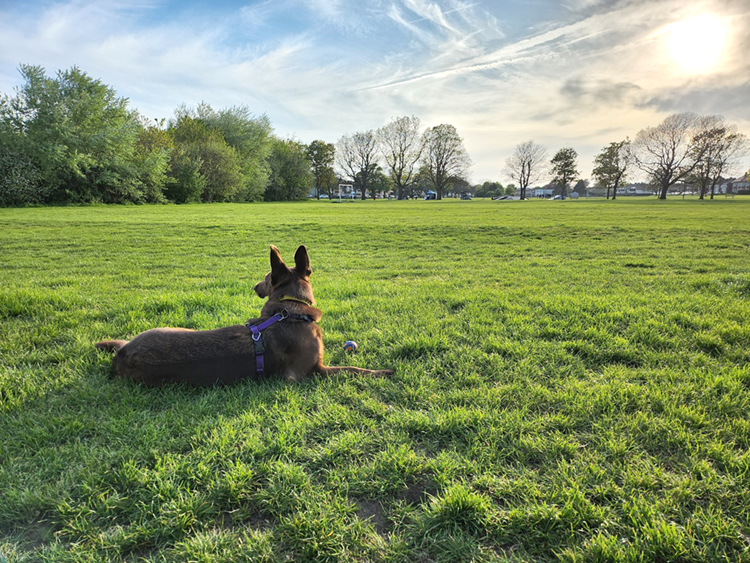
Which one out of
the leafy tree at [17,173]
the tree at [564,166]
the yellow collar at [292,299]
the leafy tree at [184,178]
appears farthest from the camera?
the tree at [564,166]

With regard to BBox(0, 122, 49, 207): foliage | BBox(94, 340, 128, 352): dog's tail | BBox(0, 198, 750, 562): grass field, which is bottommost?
BBox(0, 198, 750, 562): grass field

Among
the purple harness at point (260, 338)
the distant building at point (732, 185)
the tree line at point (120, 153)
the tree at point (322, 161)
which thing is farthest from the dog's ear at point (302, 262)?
the distant building at point (732, 185)

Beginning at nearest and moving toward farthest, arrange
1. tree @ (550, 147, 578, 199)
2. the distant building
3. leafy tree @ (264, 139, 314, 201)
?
1. leafy tree @ (264, 139, 314, 201)
2. tree @ (550, 147, 578, 199)
3. the distant building

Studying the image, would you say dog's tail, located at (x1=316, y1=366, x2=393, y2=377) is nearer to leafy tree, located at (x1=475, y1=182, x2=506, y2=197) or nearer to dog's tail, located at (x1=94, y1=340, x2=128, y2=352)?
dog's tail, located at (x1=94, y1=340, x2=128, y2=352)

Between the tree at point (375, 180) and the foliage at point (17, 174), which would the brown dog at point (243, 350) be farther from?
the tree at point (375, 180)

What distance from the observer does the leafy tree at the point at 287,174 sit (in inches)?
2972

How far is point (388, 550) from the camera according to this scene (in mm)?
2049

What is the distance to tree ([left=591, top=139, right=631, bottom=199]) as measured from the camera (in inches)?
3248

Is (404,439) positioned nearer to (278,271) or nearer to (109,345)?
(278,271)

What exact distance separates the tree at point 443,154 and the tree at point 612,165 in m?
31.6

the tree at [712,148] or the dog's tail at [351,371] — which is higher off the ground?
the tree at [712,148]

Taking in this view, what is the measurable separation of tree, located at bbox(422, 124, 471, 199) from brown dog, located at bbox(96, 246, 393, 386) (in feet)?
312

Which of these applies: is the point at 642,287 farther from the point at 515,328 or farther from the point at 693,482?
the point at 693,482

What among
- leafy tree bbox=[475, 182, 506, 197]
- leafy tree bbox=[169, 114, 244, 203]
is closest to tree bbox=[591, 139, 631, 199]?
leafy tree bbox=[475, 182, 506, 197]
